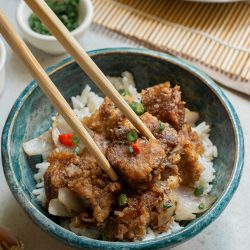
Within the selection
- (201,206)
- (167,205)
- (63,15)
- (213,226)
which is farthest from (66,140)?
(63,15)

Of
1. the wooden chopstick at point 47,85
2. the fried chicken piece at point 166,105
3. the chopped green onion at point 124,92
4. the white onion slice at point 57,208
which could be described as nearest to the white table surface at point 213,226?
the white onion slice at point 57,208

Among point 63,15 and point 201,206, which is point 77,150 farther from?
point 63,15

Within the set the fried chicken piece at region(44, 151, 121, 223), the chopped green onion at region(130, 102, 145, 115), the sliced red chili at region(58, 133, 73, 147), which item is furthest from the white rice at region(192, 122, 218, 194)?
the sliced red chili at region(58, 133, 73, 147)

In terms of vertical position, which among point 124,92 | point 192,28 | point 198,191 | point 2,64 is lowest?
point 192,28

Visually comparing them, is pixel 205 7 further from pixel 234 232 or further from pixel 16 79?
pixel 234 232

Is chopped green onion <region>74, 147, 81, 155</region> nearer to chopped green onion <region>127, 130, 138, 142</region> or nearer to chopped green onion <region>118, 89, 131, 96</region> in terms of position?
chopped green onion <region>127, 130, 138, 142</region>

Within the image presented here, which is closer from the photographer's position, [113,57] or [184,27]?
[113,57]

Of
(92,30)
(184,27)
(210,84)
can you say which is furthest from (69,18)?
(210,84)
